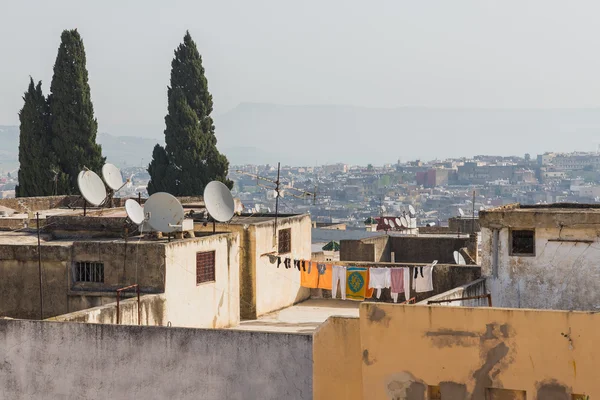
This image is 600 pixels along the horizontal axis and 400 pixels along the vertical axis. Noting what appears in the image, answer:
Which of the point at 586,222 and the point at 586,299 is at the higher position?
the point at 586,222

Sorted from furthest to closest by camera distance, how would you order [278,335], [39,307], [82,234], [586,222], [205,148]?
[205,148]
[82,234]
[39,307]
[586,222]
[278,335]

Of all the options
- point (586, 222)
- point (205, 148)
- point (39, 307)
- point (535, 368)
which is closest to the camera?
point (535, 368)

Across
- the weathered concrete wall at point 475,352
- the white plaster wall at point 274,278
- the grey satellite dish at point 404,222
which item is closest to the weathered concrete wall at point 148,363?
the weathered concrete wall at point 475,352

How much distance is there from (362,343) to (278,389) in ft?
6.38

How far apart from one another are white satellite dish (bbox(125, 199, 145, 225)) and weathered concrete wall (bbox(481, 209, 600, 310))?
7.86 m

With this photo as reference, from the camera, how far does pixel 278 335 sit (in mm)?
20109

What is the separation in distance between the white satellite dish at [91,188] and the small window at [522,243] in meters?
11.9

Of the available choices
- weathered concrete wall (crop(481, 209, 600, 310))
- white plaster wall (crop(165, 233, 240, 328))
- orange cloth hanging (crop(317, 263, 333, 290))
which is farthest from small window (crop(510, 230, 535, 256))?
white plaster wall (crop(165, 233, 240, 328))

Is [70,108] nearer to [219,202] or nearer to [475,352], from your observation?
[219,202]

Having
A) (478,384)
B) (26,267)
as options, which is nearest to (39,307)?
(26,267)

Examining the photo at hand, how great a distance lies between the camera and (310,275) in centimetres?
2941

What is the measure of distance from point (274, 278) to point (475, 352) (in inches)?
479

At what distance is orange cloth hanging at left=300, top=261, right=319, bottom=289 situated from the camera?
2924 centimetres

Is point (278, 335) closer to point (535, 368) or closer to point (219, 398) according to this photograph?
point (219, 398)
